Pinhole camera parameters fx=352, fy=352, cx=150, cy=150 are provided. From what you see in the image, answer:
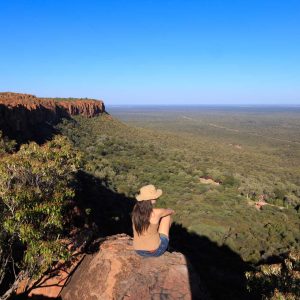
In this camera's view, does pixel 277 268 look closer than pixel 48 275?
No

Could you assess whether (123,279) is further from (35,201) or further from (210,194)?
(210,194)

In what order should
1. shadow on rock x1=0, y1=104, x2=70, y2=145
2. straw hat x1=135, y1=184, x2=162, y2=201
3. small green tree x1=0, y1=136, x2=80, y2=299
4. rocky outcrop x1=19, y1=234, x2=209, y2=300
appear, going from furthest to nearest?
1. shadow on rock x1=0, y1=104, x2=70, y2=145
2. rocky outcrop x1=19, y1=234, x2=209, y2=300
3. small green tree x1=0, y1=136, x2=80, y2=299
4. straw hat x1=135, y1=184, x2=162, y2=201

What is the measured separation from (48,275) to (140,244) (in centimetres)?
405

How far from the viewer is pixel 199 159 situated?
1981 inches

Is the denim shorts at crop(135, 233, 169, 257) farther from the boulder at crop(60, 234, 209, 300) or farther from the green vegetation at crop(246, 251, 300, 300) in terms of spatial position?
the green vegetation at crop(246, 251, 300, 300)

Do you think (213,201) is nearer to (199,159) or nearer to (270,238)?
(270,238)

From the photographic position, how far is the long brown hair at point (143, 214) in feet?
23.3

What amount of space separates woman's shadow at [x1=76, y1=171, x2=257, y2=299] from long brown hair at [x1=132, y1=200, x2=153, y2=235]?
5.56 m

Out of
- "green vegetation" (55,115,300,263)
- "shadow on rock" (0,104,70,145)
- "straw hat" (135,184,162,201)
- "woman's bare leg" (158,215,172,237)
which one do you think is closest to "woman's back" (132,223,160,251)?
"woman's bare leg" (158,215,172,237)

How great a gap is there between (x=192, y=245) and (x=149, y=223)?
13.7 meters

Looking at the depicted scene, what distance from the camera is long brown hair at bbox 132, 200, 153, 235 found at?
279 inches

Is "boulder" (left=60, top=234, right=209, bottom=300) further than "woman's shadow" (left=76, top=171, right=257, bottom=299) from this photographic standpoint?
No

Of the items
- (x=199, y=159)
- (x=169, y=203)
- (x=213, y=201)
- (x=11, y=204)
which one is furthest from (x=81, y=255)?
(x=199, y=159)

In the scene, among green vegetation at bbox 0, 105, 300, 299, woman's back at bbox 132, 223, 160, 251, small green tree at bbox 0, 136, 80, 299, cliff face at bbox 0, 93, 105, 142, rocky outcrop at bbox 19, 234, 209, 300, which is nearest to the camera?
woman's back at bbox 132, 223, 160, 251
